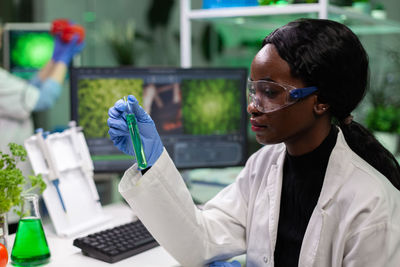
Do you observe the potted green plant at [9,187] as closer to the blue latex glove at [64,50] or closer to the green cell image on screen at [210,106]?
the green cell image on screen at [210,106]

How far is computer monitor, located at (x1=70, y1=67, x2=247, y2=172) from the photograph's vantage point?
5.40 ft

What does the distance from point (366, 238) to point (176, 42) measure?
4.03 m

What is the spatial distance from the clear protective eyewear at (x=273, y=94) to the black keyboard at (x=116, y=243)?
1.58ft

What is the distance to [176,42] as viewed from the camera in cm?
479

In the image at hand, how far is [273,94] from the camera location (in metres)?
1.03

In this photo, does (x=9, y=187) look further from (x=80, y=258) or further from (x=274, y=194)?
(x=274, y=194)

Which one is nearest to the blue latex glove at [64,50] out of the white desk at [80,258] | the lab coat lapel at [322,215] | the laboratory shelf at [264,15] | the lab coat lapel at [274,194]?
the laboratory shelf at [264,15]

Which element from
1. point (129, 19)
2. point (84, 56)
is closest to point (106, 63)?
point (84, 56)

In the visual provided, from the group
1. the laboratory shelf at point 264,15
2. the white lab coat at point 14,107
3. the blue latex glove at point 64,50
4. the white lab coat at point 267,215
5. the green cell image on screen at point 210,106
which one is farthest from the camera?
the blue latex glove at point 64,50

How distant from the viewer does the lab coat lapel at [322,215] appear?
104 centimetres

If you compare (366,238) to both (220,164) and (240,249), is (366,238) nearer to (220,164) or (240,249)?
(240,249)

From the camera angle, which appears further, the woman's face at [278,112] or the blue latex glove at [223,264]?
the blue latex glove at [223,264]

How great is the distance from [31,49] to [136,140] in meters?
2.28

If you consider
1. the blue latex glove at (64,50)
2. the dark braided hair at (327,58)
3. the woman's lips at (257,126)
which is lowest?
the blue latex glove at (64,50)
